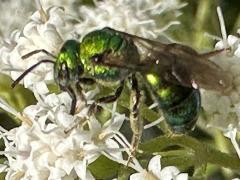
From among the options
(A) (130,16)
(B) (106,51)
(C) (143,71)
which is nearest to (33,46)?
(A) (130,16)

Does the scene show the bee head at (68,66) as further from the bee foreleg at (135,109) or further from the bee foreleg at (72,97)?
the bee foreleg at (135,109)

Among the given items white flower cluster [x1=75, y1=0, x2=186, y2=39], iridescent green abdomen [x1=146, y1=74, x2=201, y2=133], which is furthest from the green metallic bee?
white flower cluster [x1=75, y1=0, x2=186, y2=39]

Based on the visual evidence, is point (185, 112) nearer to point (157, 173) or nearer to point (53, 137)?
point (157, 173)

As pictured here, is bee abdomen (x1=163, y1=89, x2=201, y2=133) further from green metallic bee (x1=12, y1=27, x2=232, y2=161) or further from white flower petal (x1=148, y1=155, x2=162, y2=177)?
white flower petal (x1=148, y1=155, x2=162, y2=177)

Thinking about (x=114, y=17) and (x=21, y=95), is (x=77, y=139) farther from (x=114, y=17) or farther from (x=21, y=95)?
(x=114, y=17)

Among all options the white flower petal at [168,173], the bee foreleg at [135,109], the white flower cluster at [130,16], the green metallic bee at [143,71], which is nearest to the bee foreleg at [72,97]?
the green metallic bee at [143,71]

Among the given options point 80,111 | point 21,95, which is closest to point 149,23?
point 21,95
